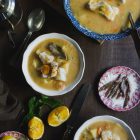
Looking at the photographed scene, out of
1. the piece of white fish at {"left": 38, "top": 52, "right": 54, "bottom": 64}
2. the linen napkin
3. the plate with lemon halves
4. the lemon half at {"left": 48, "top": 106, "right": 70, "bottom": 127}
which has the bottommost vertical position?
the plate with lemon halves

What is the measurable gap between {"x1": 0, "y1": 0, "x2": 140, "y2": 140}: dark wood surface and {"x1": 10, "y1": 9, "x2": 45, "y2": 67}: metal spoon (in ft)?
0.06

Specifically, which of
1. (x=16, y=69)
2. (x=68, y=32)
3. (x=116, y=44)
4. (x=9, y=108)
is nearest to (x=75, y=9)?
(x=68, y=32)

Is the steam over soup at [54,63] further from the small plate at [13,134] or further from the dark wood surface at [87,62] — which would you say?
the small plate at [13,134]

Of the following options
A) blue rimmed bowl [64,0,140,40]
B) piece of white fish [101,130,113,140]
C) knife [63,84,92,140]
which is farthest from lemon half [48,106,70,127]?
blue rimmed bowl [64,0,140,40]

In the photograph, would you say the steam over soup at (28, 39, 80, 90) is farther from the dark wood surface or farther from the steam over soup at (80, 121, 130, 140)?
the steam over soup at (80, 121, 130, 140)

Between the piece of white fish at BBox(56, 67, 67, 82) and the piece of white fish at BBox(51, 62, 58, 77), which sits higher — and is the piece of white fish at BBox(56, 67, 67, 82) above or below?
below

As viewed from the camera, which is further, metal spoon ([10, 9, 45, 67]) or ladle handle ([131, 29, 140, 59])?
metal spoon ([10, 9, 45, 67])

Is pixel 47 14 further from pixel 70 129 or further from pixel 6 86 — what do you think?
pixel 70 129

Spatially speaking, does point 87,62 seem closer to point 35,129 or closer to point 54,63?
point 54,63

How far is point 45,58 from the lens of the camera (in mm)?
1494

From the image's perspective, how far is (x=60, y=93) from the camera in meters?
1.49

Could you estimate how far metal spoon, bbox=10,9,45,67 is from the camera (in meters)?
1.51

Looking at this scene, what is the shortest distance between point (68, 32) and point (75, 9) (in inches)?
3.3

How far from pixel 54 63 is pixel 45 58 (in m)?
0.03
